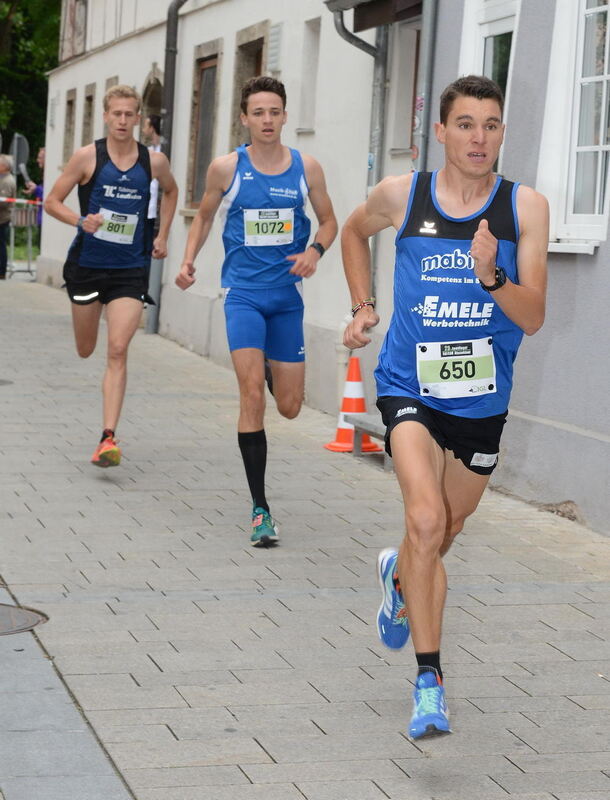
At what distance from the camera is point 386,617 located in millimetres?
5184

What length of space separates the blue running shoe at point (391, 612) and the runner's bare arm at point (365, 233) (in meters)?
0.72

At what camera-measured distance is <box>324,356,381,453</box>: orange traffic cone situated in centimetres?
1073

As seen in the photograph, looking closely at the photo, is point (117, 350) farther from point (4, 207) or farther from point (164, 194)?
point (4, 207)

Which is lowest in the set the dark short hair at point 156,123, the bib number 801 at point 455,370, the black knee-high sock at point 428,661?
the black knee-high sock at point 428,661

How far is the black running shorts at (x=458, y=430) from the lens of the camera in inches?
198

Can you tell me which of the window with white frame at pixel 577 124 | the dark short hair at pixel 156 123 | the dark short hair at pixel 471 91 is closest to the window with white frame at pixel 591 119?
the window with white frame at pixel 577 124

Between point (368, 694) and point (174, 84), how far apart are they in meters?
14.9

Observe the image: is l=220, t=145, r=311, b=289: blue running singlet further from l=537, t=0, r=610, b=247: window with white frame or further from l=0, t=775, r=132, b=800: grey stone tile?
l=0, t=775, r=132, b=800: grey stone tile

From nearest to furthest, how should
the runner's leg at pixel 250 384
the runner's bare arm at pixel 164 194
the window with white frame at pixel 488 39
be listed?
the runner's leg at pixel 250 384 < the runner's bare arm at pixel 164 194 < the window with white frame at pixel 488 39

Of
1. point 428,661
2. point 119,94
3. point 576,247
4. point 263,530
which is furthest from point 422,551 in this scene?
point 119,94

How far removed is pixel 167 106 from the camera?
19219 mm

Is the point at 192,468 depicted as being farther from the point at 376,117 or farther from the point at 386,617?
the point at 386,617

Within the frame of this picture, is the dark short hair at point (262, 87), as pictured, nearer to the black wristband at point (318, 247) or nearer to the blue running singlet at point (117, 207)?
the black wristband at point (318, 247)

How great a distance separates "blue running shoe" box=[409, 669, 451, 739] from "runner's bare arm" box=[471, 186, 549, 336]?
108 cm
